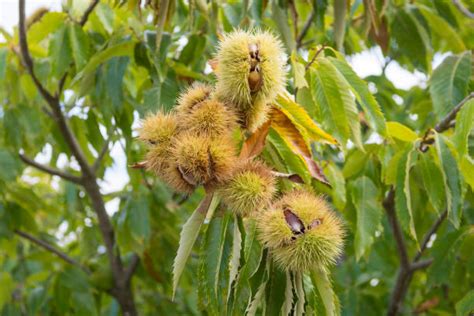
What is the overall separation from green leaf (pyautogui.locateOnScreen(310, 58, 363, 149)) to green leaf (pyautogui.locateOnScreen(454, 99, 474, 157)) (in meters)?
0.21

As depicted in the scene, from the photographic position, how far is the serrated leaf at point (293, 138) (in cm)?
122

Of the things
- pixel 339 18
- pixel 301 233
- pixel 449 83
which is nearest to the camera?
pixel 301 233

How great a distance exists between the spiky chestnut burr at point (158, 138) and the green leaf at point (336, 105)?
36cm

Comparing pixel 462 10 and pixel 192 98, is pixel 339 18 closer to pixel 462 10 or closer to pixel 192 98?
pixel 462 10

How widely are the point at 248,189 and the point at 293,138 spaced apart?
180 millimetres

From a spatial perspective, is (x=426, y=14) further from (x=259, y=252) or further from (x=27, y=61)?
(x=259, y=252)

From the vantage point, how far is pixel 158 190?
262 centimetres

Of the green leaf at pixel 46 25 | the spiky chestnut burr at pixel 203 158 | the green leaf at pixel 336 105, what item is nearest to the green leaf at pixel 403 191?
the green leaf at pixel 336 105

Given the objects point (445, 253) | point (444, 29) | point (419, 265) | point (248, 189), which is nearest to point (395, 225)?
point (419, 265)

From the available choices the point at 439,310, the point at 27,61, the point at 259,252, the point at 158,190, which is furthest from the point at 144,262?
the point at 259,252

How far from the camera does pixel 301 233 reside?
1.04 meters

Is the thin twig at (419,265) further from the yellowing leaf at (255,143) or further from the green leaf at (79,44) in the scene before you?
the yellowing leaf at (255,143)

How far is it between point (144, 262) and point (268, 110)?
4.90 feet

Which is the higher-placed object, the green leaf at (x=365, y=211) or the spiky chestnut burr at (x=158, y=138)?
the green leaf at (x=365, y=211)
